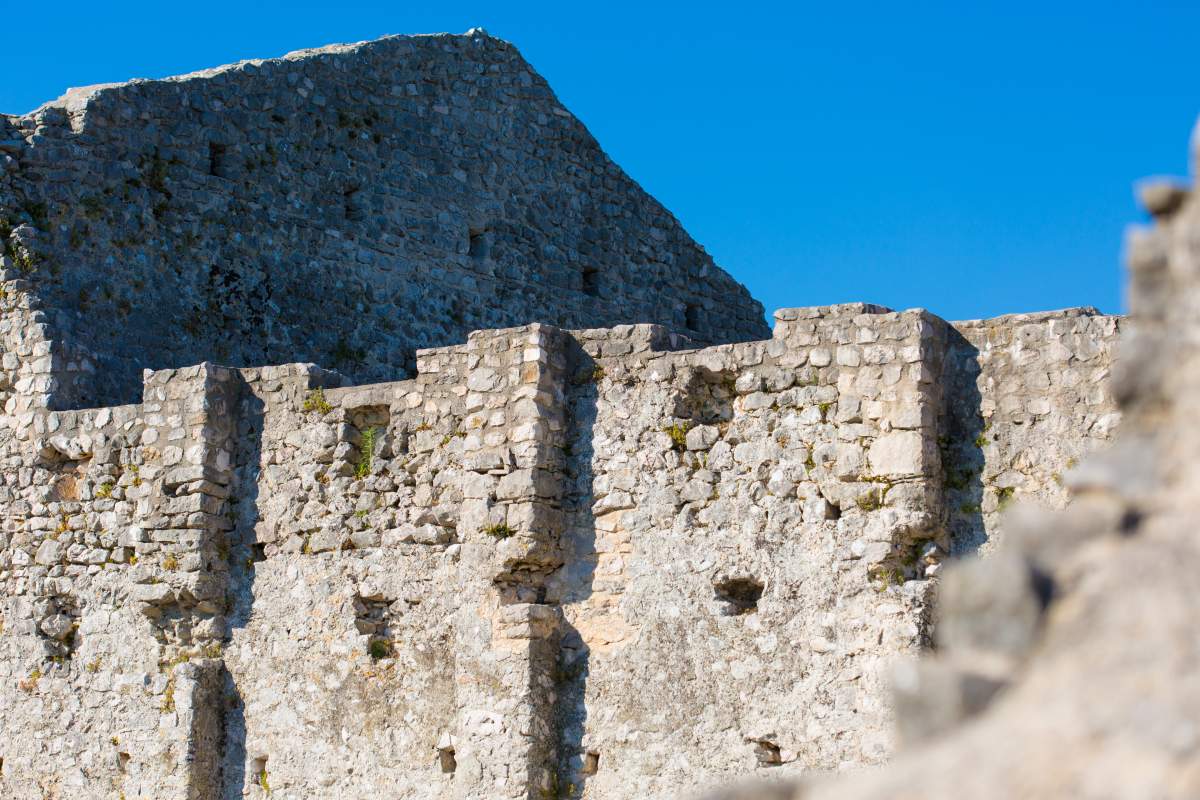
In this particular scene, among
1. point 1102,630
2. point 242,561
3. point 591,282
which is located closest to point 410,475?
point 242,561

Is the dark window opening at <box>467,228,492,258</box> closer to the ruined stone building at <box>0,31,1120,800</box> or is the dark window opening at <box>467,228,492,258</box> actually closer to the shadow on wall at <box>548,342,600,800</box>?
the ruined stone building at <box>0,31,1120,800</box>

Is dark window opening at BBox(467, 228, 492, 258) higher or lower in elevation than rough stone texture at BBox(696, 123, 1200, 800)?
higher

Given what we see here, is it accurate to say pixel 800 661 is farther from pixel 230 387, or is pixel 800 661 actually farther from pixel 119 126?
pixel 119 126

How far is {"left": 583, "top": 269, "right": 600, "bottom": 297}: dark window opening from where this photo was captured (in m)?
16.7

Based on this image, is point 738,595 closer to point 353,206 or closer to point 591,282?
point 353,206

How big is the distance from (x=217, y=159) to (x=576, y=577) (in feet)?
18.5

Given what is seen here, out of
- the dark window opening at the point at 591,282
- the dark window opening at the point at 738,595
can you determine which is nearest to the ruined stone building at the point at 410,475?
the dark window opening at the point at 738,595

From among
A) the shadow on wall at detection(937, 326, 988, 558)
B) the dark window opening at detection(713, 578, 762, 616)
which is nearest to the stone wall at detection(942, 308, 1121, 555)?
the shadow on wall at detection(937, 326, 988, 558)

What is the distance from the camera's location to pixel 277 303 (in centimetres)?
1481

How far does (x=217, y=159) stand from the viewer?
1489cm

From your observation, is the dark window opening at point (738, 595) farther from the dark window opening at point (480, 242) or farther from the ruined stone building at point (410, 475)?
the dark window opening at point (480, 242)

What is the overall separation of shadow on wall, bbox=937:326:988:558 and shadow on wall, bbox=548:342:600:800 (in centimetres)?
219

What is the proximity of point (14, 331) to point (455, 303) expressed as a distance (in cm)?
391

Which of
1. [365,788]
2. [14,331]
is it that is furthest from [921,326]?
[14,331]
